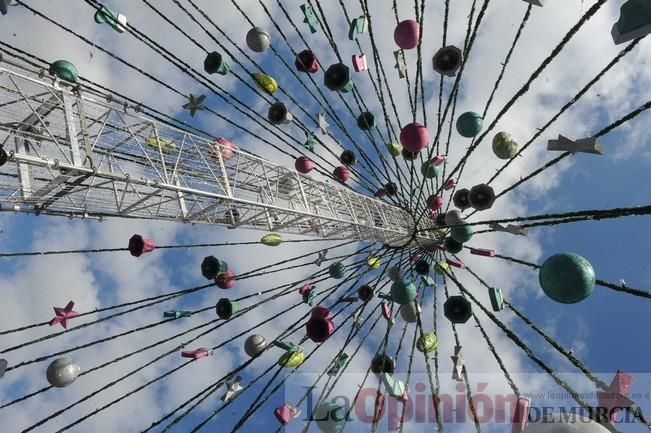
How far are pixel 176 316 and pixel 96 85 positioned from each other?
4414mm

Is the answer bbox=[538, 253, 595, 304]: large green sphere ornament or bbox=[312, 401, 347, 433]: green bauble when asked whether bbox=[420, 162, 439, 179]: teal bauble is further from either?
bbox=[312, 401, 347, 433]: green bauble

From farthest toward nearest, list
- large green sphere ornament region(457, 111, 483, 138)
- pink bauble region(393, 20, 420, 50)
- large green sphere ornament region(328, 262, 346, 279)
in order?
large green sphere ornament region(328, 262, 346, 279) < pink bauble region(393, 20, 420, 50) < large green sphere ornament region(457, 111, 483, 138)

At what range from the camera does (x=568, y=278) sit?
184 inches

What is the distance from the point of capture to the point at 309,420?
7270 millimetres

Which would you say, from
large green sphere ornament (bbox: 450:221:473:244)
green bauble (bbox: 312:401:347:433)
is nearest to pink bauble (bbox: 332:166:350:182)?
large green sphere ornament (bbox: 450:221:473:244)

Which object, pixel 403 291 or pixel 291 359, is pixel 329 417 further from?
pixel 403 291

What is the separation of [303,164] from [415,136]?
376cm

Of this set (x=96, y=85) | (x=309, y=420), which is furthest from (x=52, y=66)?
(x=309, y=420)

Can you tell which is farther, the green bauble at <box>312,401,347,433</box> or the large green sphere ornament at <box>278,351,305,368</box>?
the large green sphere ornament at <box>278,351,305,368</box>

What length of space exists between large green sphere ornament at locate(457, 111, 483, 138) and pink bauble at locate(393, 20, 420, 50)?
5.60ft

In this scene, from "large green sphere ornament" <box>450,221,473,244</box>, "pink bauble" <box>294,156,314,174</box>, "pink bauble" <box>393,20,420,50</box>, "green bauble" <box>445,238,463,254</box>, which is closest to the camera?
"large green sphere ornament" <box>450,221,473,244</box>

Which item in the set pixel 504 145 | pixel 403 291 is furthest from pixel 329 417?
pixel 504 145

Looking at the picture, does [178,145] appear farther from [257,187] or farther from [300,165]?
[300,165]

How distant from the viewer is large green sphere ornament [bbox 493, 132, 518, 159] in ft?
25.0
